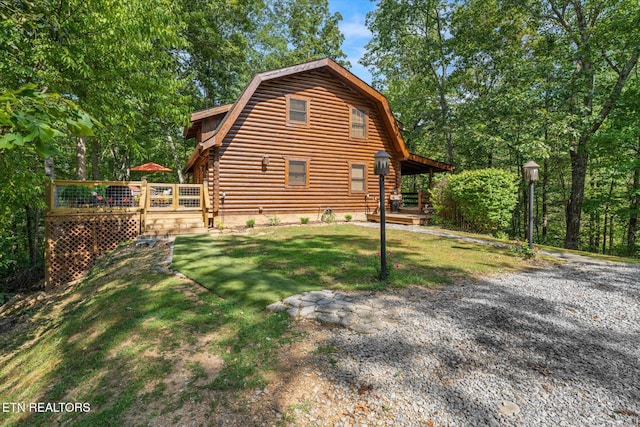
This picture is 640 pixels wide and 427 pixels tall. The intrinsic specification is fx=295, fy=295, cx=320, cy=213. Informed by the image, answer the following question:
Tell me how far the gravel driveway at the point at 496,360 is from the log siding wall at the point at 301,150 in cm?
877

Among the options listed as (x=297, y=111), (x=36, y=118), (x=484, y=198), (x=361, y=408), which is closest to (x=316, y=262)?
(x=361, y=408)

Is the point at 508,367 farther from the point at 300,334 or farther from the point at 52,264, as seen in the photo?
the point at 52,264

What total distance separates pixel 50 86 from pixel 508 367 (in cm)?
896

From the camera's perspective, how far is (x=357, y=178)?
14.6m

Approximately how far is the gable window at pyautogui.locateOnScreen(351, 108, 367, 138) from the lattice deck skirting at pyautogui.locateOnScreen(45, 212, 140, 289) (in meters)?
10.1

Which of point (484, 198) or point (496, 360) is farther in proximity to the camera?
point (484, 198)

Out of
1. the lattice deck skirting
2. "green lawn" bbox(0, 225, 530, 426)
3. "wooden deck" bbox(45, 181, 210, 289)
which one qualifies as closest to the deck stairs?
"wooden deck" bbox(45, 181, 210, 289)

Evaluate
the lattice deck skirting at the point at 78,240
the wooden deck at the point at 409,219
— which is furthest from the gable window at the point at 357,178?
the lattice deck skirting at the point at 78,240

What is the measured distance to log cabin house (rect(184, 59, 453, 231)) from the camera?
11523mm

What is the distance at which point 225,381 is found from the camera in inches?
101

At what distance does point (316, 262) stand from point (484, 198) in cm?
728

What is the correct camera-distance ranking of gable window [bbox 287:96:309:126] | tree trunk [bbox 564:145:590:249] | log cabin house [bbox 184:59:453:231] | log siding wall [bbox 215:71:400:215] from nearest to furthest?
1. log cabin house [bbox 184:59:453:231]
2. log siding wall [bbox 215:71:400:215]
3. gable window [bbox 287:96:309:126]
4. tree trunk [bbox 564:145:590:249]

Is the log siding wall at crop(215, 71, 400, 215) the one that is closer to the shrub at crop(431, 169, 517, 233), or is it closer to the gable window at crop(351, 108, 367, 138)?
the gable window at crop(351, 108, 367, 138)

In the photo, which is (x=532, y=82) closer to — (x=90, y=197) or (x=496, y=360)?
(x=496, y=360)
